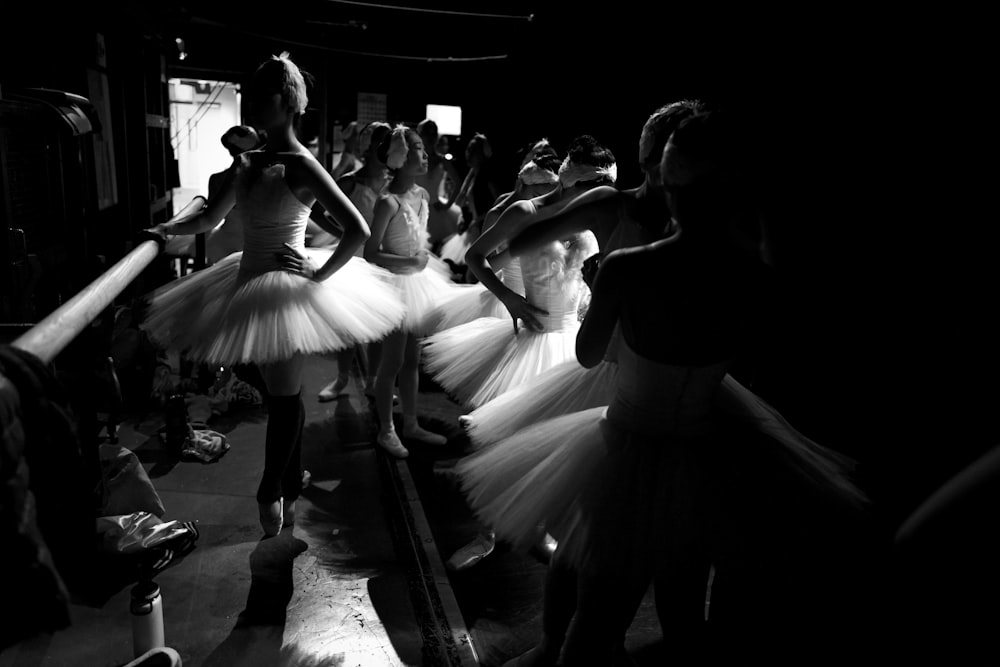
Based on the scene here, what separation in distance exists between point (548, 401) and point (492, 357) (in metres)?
0.73

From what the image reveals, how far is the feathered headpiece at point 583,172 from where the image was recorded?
252cm

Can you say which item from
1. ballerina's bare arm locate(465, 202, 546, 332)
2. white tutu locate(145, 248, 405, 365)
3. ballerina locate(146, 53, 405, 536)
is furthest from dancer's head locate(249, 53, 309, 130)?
ballerina's bare arm locate(465, 202, 546, 332)

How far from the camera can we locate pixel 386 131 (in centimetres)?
405

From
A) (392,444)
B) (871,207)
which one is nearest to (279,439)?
(392,444)

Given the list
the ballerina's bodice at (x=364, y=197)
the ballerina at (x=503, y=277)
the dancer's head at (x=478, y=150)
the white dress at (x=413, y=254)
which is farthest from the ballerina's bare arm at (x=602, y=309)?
the dancer's head at (x=478, y=150)

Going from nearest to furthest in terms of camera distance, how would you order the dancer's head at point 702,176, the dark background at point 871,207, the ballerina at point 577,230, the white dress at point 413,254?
the dancer's head at point 702,176
the dark background at point 871,207
the ballerina at point 577,230
the white dress at point 413,254

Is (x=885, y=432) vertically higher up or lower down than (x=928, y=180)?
lower down

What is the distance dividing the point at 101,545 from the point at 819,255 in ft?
7.22

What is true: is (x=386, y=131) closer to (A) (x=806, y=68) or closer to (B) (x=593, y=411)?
(A) (x=806, y=68)

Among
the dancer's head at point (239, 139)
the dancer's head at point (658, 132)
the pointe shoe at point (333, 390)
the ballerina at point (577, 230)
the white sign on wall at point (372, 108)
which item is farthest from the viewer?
the white sign on wall at point (372, 108)

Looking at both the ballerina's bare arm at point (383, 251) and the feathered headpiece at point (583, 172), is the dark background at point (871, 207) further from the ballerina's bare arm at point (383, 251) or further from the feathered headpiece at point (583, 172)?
the ballerina's bare arm at point (383, 251)

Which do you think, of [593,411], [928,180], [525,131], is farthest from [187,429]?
[525,131]

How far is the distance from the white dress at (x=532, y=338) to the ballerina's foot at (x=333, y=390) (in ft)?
6.21

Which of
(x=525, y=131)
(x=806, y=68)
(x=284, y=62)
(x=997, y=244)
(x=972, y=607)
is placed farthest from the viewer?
(x=525, y=131)
